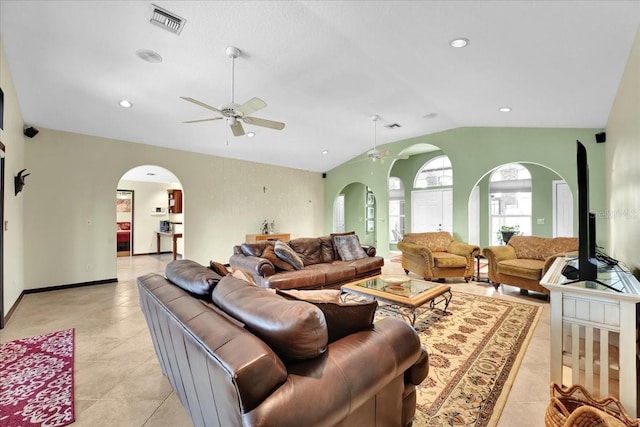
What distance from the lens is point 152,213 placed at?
362 inches

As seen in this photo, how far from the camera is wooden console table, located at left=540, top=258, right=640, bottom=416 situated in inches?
66.8

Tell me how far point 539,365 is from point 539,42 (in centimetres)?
274

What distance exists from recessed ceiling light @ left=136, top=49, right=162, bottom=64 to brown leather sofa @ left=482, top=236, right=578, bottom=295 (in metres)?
5.34

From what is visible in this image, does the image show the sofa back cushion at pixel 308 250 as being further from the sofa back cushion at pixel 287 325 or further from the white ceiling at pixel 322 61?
the sofa back cushion at pixel 287 325

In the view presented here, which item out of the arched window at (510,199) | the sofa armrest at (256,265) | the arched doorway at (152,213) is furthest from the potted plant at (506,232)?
the arched doorway at (152,213)

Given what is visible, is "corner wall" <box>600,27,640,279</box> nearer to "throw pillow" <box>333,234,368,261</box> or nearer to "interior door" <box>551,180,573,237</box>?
"throw pillow" <box>333,234,368,261</box>

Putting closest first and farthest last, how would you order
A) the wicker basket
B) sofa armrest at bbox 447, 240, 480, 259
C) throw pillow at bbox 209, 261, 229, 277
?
the wicker basket
throw pillow at bbox 209, 261, 229, 277
sofa armrest at bbox 447, 240, 480, 259

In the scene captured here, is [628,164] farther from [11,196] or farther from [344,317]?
[11,196]

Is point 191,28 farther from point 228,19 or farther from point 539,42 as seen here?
point 539,42

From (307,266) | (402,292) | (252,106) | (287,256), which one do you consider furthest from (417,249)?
(252,106)

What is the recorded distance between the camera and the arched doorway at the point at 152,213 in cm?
869

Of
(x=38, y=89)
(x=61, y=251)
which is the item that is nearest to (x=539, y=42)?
(x=38, y=89)

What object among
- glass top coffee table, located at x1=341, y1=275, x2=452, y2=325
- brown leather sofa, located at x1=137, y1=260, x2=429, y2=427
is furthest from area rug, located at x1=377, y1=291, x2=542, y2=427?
brown leather sofa, located at x1=137, y1=260, x2=429, y2=427

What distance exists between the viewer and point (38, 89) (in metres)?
3.85
